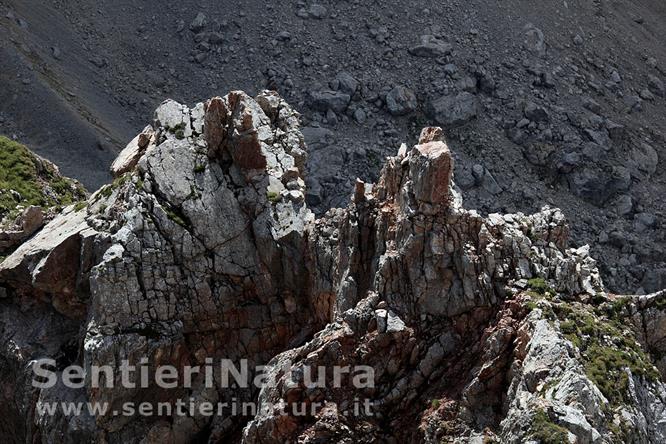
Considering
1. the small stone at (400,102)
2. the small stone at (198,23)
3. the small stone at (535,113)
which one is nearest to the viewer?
the small stone at (400,102)

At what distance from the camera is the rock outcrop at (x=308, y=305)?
73.6 feet

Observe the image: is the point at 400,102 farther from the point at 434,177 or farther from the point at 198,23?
the point at 434,177

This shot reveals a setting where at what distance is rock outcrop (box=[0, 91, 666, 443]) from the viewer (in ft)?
73.6

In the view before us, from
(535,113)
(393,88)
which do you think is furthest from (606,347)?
(535,113)

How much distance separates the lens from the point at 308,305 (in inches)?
1215

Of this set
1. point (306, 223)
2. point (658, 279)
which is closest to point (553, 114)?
point (658, 279)

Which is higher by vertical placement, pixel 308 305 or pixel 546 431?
pixel 308 305

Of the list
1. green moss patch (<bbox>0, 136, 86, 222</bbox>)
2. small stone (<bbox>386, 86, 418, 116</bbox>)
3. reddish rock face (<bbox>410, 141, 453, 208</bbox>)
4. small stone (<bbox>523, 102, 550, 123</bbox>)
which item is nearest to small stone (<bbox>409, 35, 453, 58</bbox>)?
small stone (<bbox>386, 86, 418, 116</bbox>)

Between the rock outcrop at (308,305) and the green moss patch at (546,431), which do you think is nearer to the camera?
the green moss patch at (546,431)

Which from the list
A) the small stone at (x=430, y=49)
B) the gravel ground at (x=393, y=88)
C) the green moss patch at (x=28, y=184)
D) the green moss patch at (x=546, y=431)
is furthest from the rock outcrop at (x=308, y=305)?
the small stone at (x=430, y=49)

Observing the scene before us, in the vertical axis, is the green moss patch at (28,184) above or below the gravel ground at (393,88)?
below

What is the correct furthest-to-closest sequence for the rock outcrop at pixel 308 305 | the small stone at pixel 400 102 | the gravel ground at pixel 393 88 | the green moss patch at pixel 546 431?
the small stone at pixel 400 102, the gravel ground at pixel 393 88, the rock outcrop at pixel 308 305, the green moss patch at pixel 546 431

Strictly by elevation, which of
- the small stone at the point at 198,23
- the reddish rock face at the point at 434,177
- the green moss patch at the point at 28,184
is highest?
the small stone at the point at 198,23

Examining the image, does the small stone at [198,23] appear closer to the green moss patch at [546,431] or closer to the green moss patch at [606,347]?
the green moss patch at [606,347]
